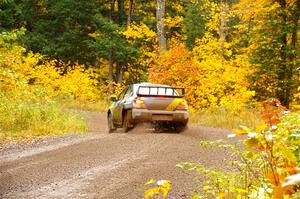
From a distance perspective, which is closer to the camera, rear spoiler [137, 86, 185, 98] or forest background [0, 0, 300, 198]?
forest background [0, 0, 300, 198]

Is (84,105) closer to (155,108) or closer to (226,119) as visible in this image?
(226,119)

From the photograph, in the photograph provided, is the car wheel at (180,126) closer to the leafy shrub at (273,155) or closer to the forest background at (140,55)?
the forest background at (140,55)

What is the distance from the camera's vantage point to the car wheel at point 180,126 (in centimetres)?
1306

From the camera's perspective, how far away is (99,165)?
7812 millimetres

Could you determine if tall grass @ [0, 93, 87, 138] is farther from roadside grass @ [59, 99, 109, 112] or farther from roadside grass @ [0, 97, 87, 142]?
roadside grass @ [59, 99, 109, 112]

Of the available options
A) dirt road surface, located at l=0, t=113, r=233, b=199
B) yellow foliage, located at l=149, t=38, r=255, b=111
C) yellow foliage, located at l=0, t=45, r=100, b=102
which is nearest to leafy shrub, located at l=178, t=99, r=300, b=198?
dirt road surface, located at l=0, t=113, r=233, b=199

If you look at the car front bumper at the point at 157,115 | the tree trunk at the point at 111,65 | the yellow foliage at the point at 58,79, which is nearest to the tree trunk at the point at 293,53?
the car front bumper at the point at 157,115

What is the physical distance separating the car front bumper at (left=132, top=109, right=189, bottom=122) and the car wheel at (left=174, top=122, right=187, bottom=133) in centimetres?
23

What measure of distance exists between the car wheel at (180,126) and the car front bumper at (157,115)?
228mm

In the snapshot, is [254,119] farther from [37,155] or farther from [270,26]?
[37,155]

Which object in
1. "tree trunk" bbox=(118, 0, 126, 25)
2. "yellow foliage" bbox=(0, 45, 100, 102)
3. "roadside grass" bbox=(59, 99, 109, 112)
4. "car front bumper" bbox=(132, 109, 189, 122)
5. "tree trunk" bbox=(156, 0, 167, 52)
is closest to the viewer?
"car front bumper" bbox=(132, 109, 189, 122)

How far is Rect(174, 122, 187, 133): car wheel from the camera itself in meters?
13.1

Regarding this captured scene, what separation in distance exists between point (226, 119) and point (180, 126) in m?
3.97

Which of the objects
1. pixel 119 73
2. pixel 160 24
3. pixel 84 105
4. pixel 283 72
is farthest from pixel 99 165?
pixel 119 73
